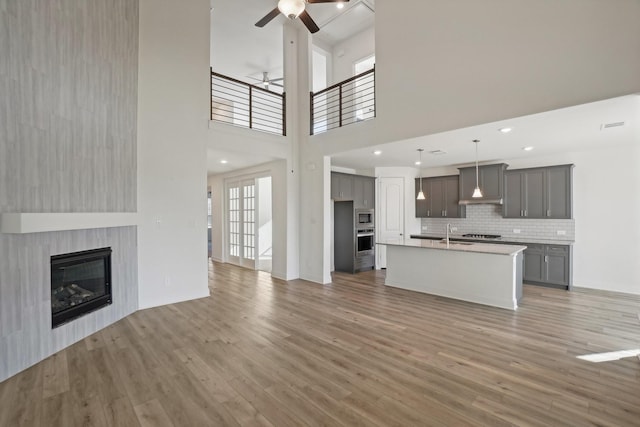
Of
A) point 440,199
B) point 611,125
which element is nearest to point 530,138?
point 611,125

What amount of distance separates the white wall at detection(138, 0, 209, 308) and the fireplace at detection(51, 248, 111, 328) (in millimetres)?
601

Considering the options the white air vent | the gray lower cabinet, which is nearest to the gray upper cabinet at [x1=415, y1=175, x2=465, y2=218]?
the gray lower cabinet

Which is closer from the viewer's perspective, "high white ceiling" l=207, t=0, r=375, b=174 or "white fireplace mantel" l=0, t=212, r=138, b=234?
"white fireplace mantel" l=0, t=212, r=138, b=234

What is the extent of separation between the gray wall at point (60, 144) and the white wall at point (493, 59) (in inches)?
153

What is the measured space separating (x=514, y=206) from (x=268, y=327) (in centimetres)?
582

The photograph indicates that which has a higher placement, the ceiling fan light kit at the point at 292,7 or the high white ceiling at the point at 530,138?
the ceiling fan light kit at the point at 292,7

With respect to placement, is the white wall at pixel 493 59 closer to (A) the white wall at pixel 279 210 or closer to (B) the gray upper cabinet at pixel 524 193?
(A) the white wall at pixel 279 210

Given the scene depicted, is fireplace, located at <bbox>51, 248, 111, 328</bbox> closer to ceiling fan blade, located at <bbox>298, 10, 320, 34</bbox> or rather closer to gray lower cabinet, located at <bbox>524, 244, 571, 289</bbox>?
ceiling fan blade, located at <bbox>298, 10, 320, 34</bbox>

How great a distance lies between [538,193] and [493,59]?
3.72 m

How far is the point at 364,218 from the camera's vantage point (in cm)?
736

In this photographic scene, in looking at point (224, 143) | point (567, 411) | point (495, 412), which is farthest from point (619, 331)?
point (224, 143)

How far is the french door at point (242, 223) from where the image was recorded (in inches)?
296

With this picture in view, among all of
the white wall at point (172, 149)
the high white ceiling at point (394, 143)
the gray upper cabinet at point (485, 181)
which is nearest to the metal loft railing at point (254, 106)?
the white wall at point (172, 149)

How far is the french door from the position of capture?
7513 mm
